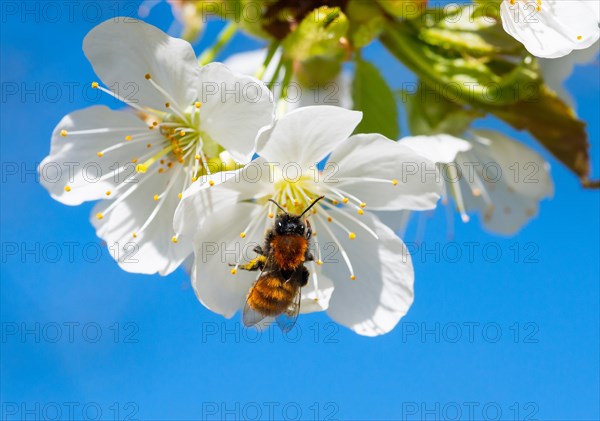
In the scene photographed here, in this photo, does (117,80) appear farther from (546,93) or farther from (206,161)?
(546,93)

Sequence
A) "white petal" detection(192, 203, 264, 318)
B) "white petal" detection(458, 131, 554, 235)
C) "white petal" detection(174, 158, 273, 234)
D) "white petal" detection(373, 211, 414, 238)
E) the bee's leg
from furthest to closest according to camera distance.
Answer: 1. "white petal" detection(458, 131, 554, 235)
2. "white petal" detection(373, 211, 414, 238)
3. the bee's leg
4. "white petal" detection(192, 203, 264, 318)
5. "white petal" detection(174, 158, 273, 234)

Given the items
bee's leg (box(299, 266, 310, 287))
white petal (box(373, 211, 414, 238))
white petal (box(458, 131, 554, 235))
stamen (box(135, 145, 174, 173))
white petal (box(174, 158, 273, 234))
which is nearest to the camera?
white petal (box(174, 158, 273, 234))

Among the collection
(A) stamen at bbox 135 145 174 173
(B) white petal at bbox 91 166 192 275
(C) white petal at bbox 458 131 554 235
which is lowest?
(C) white petal at bbox 458 131 554 235

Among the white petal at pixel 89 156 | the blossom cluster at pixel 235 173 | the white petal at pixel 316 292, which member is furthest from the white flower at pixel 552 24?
the white petal at pixel 89 156

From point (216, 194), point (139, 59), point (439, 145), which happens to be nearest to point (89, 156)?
point (139, 59)

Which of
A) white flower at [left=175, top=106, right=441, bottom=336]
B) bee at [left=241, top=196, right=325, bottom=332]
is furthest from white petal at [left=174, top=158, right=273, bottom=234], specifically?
bee at [left=241, top=196, right=325, bottom=332]

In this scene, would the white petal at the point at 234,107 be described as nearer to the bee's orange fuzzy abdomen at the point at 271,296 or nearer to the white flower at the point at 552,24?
the bee's orange fuzzy abdomen at the point at 271,296

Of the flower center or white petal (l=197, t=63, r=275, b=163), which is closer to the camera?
white petal (l=197, t=63, r=275, b=163)

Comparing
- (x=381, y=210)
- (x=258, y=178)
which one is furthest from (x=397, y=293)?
(x=258, y=178)

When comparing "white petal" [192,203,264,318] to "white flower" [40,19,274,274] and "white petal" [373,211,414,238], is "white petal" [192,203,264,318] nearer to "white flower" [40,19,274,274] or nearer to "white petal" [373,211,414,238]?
"white flower" [40,19,274,274]
